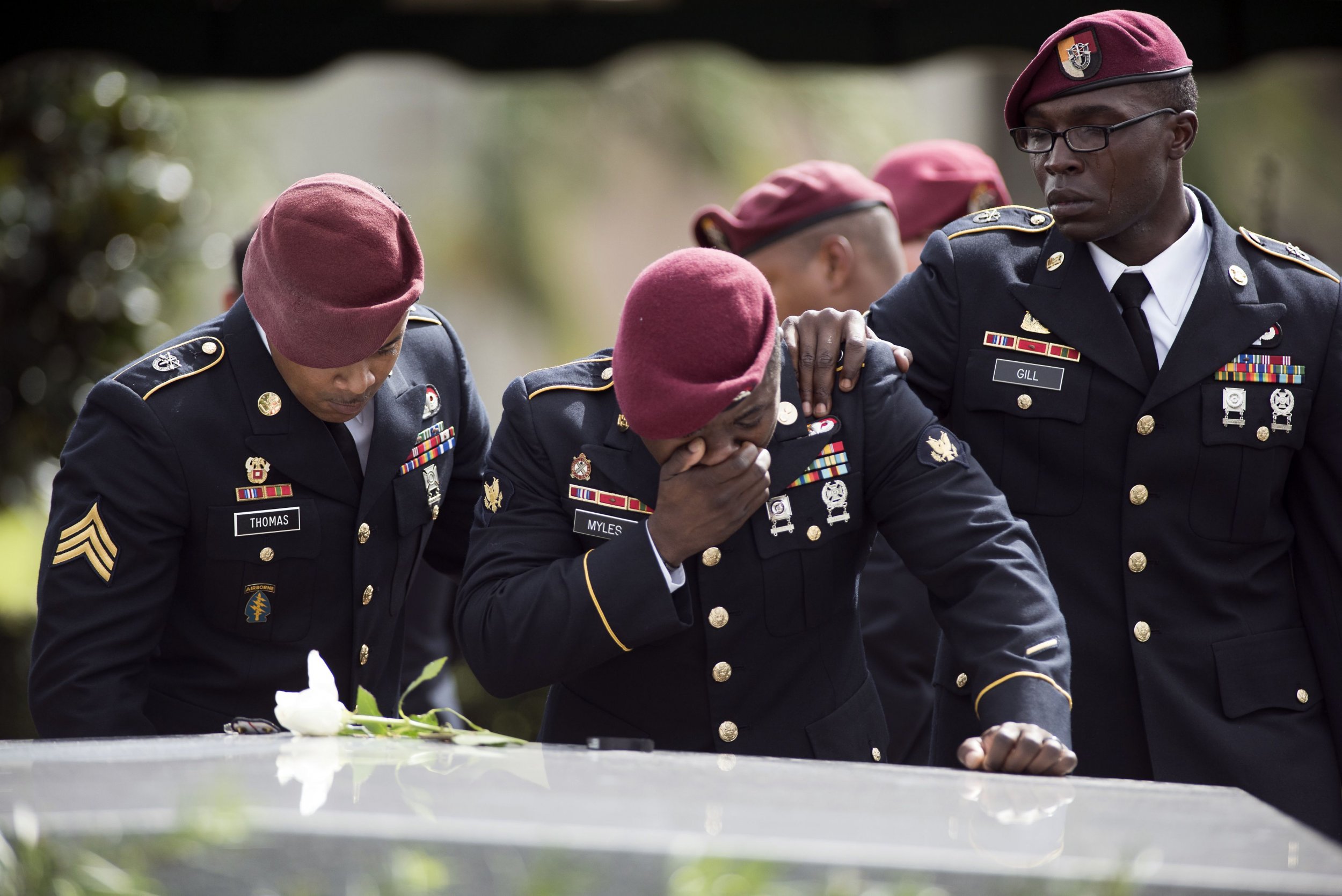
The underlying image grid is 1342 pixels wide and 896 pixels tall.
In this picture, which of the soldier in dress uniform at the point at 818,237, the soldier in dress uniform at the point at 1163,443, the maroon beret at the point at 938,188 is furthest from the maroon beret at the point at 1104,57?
the maroon beret at the point at 938,188

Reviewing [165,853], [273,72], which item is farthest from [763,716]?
[273,72]

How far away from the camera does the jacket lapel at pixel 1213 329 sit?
2.92 m

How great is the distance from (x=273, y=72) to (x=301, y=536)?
2.75 m

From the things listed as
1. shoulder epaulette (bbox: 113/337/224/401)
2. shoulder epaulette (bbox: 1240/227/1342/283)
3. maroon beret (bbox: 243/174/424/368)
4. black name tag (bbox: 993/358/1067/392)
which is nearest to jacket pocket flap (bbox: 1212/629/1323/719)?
black name tag (bbox: 993/358/1067/392)

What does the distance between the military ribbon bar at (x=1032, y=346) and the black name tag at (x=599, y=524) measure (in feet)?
2.73

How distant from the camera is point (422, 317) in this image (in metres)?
3.51

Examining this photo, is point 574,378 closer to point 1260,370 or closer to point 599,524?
point 599,524

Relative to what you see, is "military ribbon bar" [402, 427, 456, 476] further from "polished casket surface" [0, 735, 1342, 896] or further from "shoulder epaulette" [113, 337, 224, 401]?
"polished casket surface" [0, 735, 1342, 896]

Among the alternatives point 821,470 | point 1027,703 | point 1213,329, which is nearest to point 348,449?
point 821,470

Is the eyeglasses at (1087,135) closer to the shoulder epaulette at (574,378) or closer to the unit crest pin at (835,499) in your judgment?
the unit crest pin at (835,499)

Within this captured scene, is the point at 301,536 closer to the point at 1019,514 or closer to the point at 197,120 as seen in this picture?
the point at 1019,514

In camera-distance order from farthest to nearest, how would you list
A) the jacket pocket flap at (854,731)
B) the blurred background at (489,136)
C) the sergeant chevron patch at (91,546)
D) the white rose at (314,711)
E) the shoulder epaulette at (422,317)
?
the blurred background at (489,136) < the shoulder epaulette at (422,317) < the sergeant chevron patch at (91,546) < the jacket pocket flap at (854,731) < the white rose at (314,711)

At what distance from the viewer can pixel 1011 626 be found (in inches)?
98.7

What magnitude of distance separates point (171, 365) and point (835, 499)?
4.47 feet
